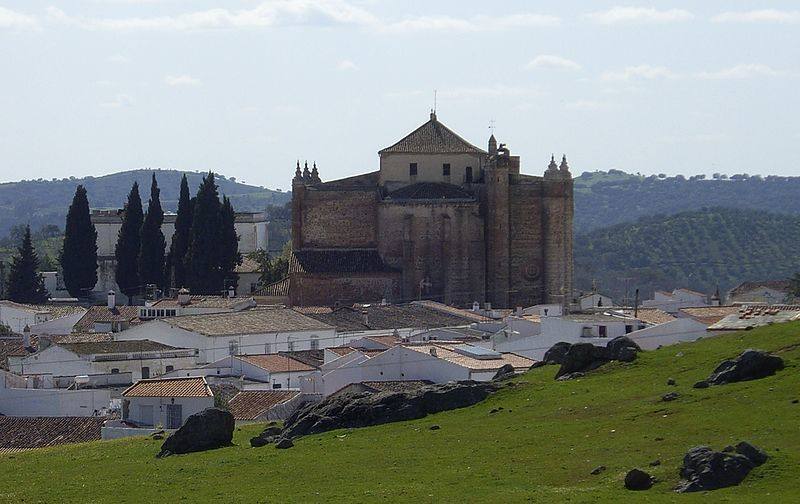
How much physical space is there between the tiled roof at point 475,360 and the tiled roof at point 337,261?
33.1m

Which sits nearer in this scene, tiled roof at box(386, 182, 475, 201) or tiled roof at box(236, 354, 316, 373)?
tiled roof at box(236, 354, 316, 373)

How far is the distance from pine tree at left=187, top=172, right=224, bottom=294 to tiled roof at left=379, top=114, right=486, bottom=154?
8.40 metres

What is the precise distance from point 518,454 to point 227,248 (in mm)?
60286

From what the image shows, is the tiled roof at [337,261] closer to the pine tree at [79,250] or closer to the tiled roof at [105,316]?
the tiled roof at [105,316]

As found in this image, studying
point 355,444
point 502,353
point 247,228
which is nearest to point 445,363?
point 502,353

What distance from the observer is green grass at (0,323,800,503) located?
2983cm

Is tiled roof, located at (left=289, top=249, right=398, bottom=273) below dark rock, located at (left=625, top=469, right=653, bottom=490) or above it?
above

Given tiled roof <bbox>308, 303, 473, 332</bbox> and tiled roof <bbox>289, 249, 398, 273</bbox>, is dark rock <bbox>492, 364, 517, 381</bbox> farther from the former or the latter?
tiled roof <bbox>289, 249, 398, 273</bbox>

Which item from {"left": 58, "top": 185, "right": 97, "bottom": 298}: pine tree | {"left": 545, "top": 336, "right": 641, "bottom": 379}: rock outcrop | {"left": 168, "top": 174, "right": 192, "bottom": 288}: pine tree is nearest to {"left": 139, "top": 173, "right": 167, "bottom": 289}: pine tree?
{"left": 168, "top": 174, "right": 192, "bottom": 288}: pine tree

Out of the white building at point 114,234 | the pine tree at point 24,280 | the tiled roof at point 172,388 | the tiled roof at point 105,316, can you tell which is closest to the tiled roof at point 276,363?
the tiled roof at point 172,388

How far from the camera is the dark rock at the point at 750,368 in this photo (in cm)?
3584

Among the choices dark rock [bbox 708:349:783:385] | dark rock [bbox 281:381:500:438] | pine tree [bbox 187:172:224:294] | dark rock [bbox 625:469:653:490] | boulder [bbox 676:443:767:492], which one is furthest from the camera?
pine tree [bbox 187:172:224:294]

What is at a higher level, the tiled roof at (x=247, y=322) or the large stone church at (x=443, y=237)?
the large stone church at (x=443, y=237)

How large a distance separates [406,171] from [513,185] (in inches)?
216
